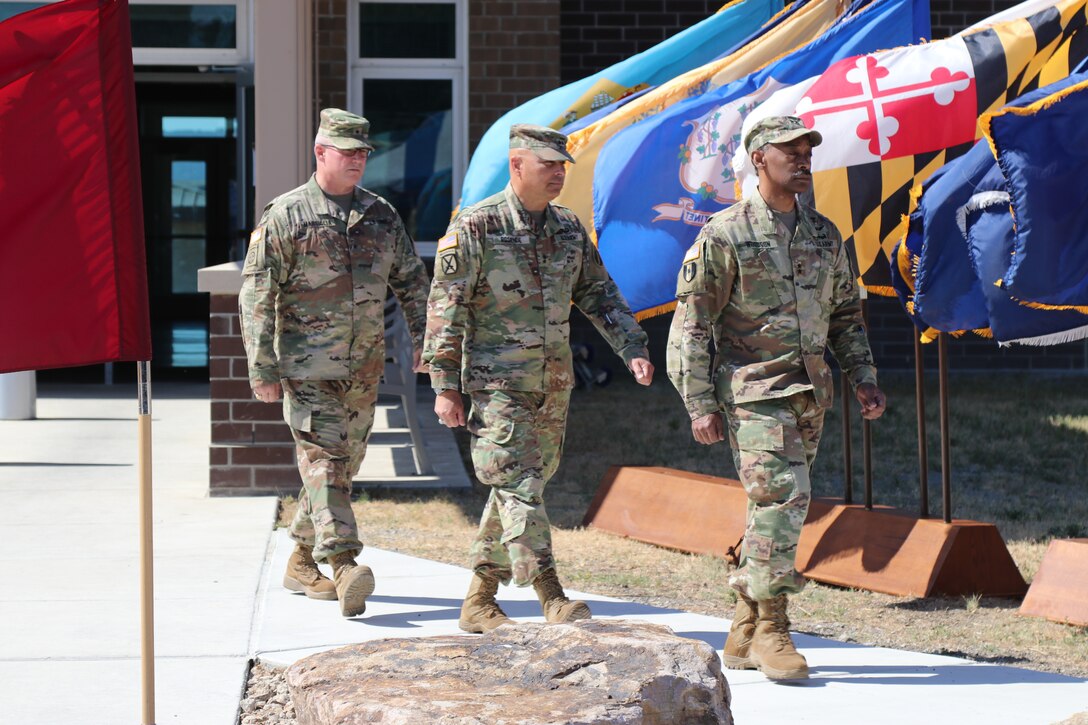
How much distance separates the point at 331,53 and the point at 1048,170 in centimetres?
1002

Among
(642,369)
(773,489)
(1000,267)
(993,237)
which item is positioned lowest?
(773,489)

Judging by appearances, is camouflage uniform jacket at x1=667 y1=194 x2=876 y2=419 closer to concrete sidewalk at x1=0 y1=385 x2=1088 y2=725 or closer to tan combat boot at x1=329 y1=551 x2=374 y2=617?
concrete sidewalk at x1=0 y1=385 x2=1088 y2=725

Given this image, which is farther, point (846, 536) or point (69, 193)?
point (846, 536)

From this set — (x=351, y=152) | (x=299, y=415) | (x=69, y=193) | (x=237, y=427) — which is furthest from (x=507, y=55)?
(x=69, y=193)

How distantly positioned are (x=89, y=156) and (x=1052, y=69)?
15.2 ft

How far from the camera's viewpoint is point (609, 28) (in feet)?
58.9

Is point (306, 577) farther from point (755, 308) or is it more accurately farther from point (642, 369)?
point (755, 308)

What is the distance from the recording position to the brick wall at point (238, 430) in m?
9.66

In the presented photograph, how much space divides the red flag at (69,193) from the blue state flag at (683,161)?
453 cm

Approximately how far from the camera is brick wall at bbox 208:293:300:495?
9664 mm

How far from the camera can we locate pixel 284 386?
6.71m

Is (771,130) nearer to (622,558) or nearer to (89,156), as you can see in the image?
(89,156)

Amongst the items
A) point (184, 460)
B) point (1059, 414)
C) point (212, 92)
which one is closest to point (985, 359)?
point (1059, 414)

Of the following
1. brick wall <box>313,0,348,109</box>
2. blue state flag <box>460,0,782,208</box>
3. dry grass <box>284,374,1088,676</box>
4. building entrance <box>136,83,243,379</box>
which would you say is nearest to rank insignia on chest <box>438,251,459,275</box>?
dry grass <box>284,374,1088,676</box>
